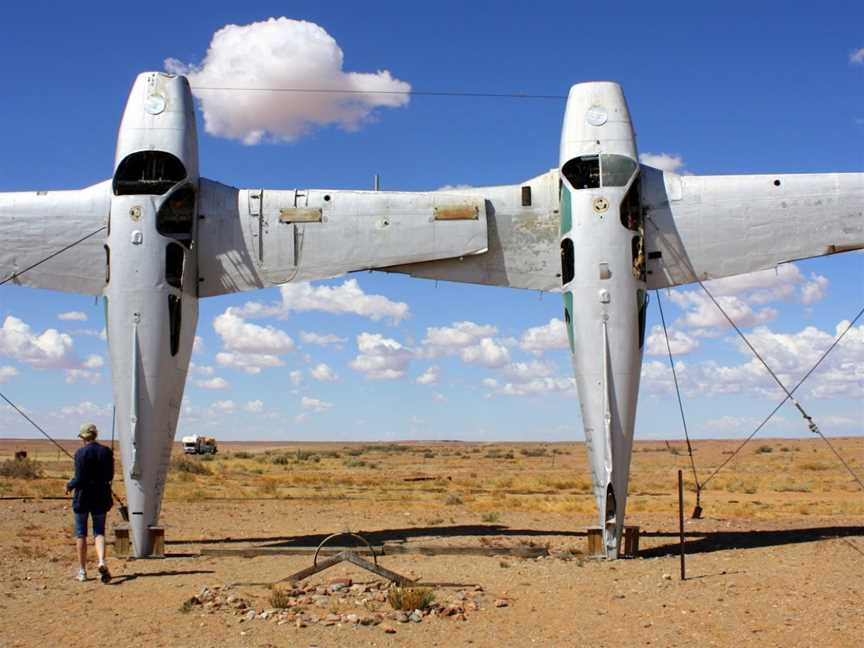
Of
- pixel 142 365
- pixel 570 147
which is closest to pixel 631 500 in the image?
pixel 570 147

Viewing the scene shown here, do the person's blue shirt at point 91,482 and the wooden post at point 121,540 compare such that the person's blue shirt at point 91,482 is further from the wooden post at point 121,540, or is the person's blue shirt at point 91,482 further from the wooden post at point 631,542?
the wooden post at point 631,542

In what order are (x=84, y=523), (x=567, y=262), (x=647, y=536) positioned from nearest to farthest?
1. (x=84, y=523)
2. (x=567, y=262)
3. (x=647, y=536)

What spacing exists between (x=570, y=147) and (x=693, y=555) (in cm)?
743

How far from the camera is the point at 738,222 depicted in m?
16.2

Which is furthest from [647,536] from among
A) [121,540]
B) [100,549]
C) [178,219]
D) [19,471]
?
[19,471]

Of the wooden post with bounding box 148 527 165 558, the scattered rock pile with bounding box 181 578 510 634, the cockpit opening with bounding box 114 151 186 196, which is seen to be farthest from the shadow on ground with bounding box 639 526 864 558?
the cockpit opening with bounding box 114 151 186 196

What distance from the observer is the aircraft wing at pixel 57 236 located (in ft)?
55.3

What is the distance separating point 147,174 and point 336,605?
9.28 m

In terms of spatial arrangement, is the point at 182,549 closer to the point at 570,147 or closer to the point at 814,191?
the point at 570,147

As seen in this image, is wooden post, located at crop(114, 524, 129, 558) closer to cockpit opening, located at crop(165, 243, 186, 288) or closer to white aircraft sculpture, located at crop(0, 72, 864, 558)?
white aircraft sculpture, located at crop(0, 72, 864, 558)

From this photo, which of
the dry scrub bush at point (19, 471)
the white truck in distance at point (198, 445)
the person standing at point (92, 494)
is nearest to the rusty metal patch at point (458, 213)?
the person standing at point (92, 494)

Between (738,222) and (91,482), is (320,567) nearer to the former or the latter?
(91,482)

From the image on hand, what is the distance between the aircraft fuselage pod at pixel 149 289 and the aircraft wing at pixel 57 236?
913 mm

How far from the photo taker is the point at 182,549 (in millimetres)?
16172
